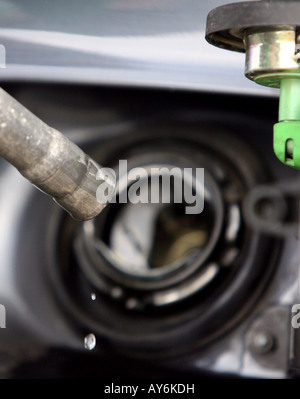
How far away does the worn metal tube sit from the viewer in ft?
2.08

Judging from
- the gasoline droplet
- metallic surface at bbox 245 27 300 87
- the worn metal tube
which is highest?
metallic surface at bbox 245 27 300 87

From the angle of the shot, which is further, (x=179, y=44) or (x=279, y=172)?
(x=279, y=172)

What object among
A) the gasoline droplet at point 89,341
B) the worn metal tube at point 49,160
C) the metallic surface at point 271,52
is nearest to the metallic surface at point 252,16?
the metallic surface at point 271,52

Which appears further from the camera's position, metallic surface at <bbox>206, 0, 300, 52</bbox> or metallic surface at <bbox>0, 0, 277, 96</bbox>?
metallic surface at <bbox>0, 0, 277, 96</bbox>

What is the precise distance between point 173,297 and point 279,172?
7.3 inches

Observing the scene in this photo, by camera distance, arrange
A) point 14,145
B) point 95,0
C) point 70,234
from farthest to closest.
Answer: point 70,234 < point 95,0 < point 14,145

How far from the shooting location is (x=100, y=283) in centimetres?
103

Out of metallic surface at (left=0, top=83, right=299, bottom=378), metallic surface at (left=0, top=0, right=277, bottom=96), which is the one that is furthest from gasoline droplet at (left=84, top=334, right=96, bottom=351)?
metallic surface at (left=0, top=0, right=277, bottom=96)

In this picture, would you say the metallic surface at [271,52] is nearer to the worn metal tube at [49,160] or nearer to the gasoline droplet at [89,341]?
the worn metal tube at [49,160]

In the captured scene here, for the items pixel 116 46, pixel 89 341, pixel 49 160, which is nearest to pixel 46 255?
pixel 89 341

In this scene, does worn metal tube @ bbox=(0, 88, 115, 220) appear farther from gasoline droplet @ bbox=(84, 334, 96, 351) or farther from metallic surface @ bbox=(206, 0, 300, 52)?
gasoline droplet @ bbox=(84, 334, 96, 351)

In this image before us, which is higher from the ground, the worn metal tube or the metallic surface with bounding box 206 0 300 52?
the metallic surface with bounding box 206 0 300 52

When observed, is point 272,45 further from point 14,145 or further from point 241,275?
point 241,275

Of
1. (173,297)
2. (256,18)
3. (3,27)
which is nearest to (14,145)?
(256,18)
